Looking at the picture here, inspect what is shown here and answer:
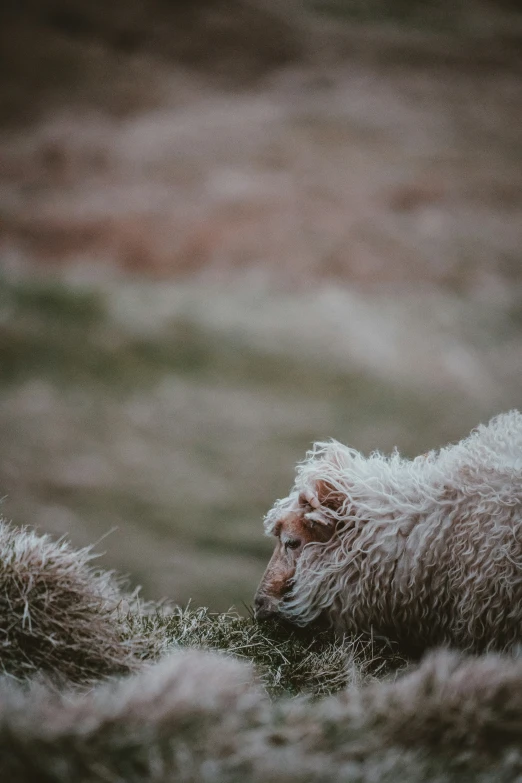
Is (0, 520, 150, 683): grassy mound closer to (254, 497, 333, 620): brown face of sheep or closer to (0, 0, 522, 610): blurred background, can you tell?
(254, 497, 333, 620): brown face of sheep

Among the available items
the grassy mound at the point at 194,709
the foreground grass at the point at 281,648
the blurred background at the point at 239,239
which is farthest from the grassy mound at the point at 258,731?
the blurred background at the point at 239,239

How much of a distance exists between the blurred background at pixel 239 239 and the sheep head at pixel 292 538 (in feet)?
3.02

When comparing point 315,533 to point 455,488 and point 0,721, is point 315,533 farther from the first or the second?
point 0,721

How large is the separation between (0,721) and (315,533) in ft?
1.03

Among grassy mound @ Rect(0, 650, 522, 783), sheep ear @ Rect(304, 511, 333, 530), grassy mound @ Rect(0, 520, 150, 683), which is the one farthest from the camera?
sheep ear @ Rect(304, 511, 333, 530)

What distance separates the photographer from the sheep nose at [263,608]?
1.96ft

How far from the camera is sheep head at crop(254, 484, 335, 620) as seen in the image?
599 millimetres

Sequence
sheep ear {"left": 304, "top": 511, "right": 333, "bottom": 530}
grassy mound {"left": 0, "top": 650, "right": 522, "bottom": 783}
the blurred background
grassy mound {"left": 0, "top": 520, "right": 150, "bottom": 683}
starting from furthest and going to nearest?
the blurred background < sheep ear {"left": 304, "top": 511, "right": 333, "bottom": 530} < grassy mound {"left": 0, "top": 520, "right": 150, "bottom": 683} < grassy mound {"left": 0, "top": 650, "right": 522, "bottom": 783}

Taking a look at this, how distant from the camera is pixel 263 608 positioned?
60 centimetres

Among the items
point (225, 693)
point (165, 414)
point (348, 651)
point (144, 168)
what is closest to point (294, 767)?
point (225, 693)

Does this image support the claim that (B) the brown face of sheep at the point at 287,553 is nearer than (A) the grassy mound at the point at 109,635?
No

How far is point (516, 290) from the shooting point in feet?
5.87

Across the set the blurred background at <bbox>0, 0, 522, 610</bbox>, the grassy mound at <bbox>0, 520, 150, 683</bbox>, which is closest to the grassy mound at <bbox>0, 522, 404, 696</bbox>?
the grassy mound at <bbox>0, 520, 150, 683</bbox>

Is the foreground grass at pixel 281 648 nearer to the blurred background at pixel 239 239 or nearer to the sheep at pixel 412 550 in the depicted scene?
the sheep at pixel 412 550
